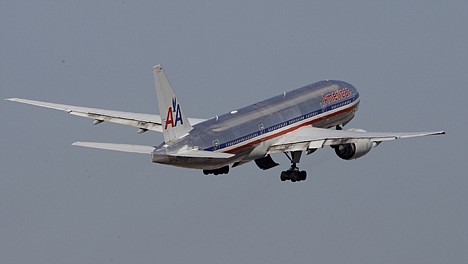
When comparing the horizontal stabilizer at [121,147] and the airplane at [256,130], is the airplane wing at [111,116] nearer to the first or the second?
the airplane at [256,130]

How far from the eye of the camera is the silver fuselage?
126 meters

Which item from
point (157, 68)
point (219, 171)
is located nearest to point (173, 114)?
point (157, 68)

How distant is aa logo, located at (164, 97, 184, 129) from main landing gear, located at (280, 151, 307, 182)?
44.5ft

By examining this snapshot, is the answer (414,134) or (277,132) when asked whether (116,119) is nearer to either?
(277,132)

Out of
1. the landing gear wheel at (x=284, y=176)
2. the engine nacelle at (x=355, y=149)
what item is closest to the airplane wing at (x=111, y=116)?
the landing gear wheel at (x=284, y=176)

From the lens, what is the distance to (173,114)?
126 metres

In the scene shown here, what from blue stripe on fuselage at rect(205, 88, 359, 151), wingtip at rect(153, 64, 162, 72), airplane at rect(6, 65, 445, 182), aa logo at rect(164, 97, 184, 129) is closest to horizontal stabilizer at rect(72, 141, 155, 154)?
airplane at rect(6, 65, 445, 182)

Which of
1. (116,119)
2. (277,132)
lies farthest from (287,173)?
(116,119)

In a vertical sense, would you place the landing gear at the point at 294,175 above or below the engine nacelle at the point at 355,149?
below

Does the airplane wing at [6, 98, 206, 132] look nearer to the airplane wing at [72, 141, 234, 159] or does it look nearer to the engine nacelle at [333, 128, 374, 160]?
the engine nacelle at [333, 128, 374, 160]

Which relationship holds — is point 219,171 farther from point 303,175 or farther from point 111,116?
point 111,116

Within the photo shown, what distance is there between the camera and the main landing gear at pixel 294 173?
137000 mm

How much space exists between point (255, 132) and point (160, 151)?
395 inches

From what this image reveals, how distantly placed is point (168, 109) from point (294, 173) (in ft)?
50.1
